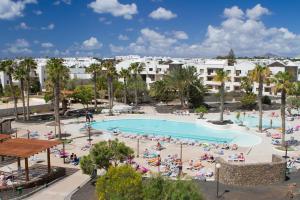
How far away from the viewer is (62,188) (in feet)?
95.6

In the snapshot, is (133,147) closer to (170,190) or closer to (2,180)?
(2,180)

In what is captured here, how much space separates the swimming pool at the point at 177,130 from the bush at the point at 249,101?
626 inches

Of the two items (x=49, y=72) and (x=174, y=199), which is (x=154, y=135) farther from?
(x=174, y=199)

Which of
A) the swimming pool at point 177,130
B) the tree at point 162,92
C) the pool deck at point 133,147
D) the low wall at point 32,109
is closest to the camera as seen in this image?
the pool deck at point 133,147

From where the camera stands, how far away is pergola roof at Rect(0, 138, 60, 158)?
28.9 m

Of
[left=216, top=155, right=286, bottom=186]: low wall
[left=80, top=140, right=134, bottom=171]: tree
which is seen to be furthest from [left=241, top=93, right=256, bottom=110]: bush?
[left=80, top=140, right=134, bottom=171]: tree

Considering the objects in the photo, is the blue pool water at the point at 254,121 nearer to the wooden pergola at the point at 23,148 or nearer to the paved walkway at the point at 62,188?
the paved walkway at the point at 62,188

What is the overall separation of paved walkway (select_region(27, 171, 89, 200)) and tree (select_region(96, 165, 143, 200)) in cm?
781

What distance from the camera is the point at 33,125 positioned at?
182ft

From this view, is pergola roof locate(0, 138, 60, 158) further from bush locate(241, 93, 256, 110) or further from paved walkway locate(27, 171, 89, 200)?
bush locate(241, 93, 256, 110)

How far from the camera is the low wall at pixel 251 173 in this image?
28766mm

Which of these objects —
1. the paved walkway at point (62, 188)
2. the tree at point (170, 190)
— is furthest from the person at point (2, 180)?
the tree at point (170, 190)

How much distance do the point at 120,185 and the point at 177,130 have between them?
116 ft

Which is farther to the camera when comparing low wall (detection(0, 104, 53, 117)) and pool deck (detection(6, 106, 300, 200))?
low wall (detection(0, 104, 53, 117))
